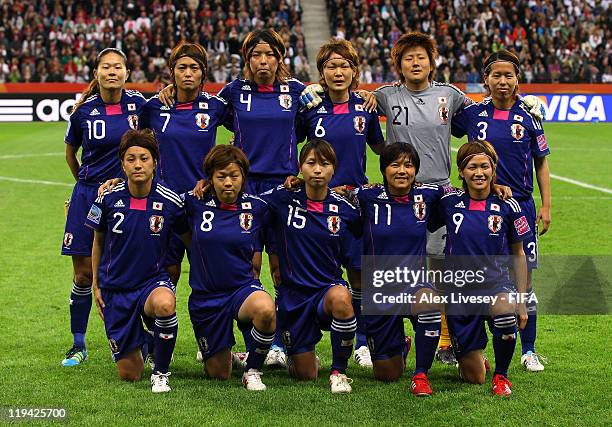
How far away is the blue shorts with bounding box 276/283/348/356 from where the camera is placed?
602 cm

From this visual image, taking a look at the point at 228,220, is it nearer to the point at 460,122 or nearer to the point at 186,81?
the point at 186,81

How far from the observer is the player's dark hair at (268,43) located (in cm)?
635

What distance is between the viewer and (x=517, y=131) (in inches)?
252

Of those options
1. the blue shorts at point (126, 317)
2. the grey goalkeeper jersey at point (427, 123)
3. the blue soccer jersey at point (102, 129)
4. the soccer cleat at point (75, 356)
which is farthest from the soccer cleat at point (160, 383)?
the grey goalkeeper jersey at point (427, 123)

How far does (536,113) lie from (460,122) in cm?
50

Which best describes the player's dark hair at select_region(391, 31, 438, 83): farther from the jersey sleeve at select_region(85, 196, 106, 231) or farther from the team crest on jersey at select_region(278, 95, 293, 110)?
the jersey sleeve at select_region(85, 196, 106, 231)

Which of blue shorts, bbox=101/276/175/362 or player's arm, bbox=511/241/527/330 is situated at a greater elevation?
player's arm, bbox=511/241/527/330

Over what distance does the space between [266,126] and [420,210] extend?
1206 mm

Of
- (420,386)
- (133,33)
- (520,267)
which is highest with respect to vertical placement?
(133,33)

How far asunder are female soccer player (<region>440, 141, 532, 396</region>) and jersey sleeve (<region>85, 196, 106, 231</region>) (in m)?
2.09

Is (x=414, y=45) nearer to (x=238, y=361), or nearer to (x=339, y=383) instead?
(x=339, y=383)

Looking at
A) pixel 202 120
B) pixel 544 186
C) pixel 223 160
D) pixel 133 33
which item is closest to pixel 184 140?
pixel 202 120

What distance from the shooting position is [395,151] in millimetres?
5902

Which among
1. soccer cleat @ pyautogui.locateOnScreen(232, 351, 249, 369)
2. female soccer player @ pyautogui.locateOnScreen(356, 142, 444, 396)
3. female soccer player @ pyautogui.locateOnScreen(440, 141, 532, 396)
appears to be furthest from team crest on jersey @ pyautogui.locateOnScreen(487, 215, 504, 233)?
soccer cleat @ pyautogui.locateOnScreen(232, 351, 249, 369)
